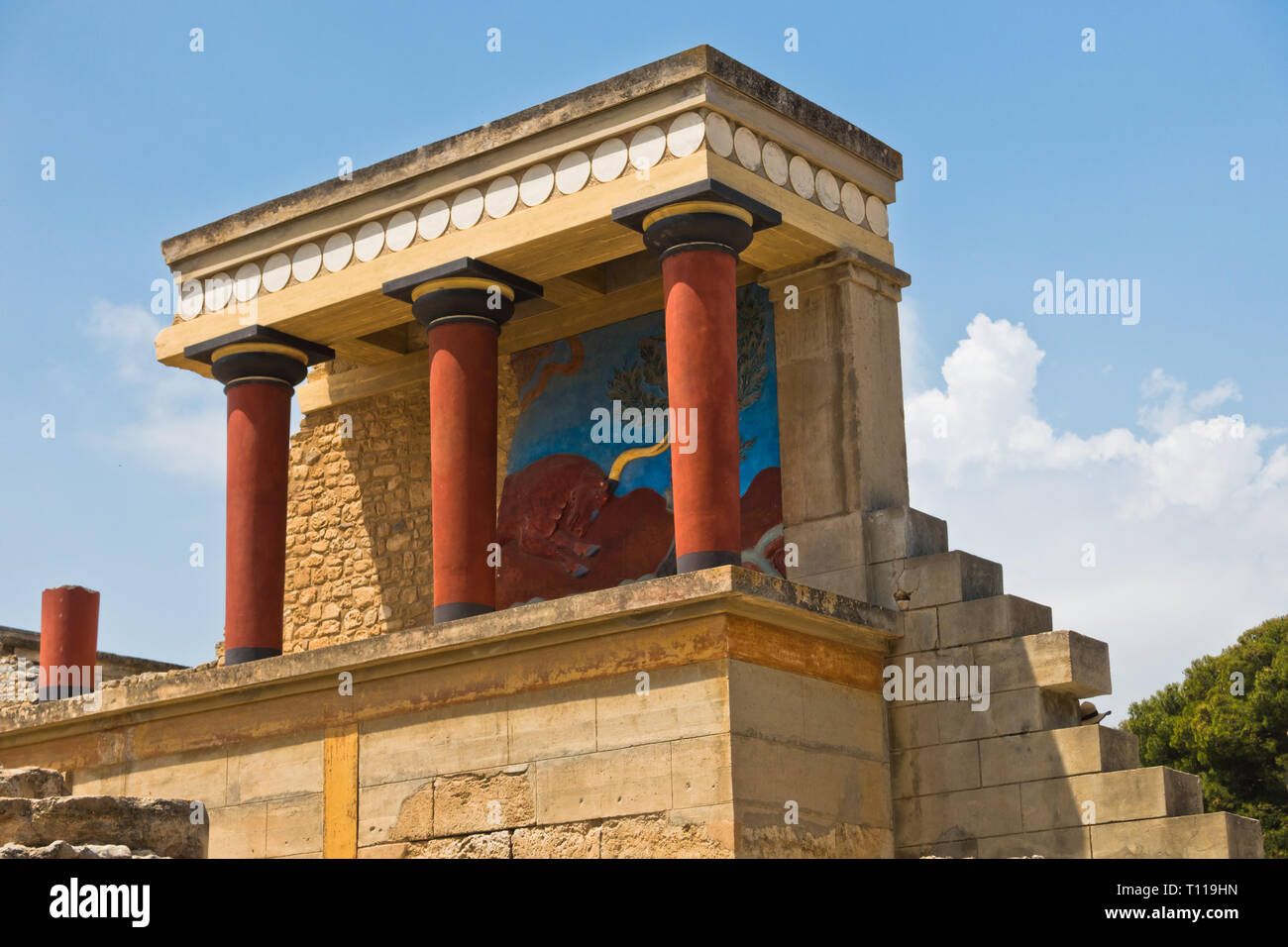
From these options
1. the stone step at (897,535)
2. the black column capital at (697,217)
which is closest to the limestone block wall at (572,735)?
the stone step at (897,535)

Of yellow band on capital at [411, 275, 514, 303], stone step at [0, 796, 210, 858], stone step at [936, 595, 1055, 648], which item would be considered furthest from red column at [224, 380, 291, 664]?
stone step at [0, 796, 210, 858]

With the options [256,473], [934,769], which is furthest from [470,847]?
[256,473]

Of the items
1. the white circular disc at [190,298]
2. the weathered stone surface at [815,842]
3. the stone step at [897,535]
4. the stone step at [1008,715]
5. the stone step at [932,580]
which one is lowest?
the weathered stone surface at [815,842]

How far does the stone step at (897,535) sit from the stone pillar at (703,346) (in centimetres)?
116

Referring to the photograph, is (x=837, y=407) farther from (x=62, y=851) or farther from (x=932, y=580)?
(x=62, y=851)

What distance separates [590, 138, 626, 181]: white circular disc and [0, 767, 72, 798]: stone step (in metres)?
6.10

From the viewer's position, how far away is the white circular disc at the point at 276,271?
48.9ft

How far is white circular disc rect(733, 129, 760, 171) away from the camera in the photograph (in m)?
12.8

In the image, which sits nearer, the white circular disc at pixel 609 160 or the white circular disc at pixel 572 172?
the white circular disc at pixel 609 160

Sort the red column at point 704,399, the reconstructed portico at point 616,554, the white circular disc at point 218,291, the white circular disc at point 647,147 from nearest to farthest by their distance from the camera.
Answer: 1. the reconstructed portico at point 616,554
2. the red column at point 704,399
3. the white circular disc at point 647,147
4. the white circular disc at point 218,291

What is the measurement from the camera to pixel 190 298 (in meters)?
15.5

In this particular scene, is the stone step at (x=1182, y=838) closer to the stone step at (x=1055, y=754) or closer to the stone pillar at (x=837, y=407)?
the stone step at (x=1055, y=754)

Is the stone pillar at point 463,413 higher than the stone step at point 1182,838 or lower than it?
higher
